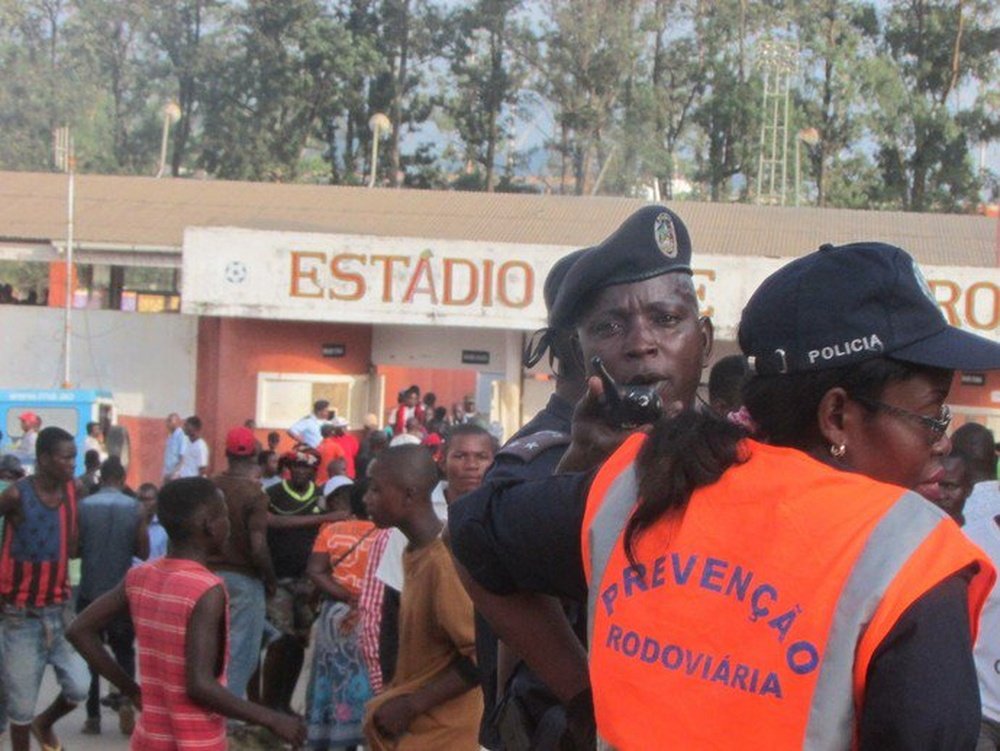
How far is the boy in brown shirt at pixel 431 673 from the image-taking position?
4895 mm

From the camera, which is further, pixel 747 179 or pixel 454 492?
pixel 747 179

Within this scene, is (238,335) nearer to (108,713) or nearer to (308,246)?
(308,246)

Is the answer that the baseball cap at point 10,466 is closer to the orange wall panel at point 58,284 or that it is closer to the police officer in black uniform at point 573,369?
the police officer in black uniform at point 573,369

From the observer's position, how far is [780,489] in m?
1.79

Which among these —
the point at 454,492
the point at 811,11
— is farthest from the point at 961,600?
the point at 811,11

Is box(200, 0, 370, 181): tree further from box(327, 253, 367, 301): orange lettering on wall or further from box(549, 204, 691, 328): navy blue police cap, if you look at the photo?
box(549, 204, 691, 328): navy blue police cap

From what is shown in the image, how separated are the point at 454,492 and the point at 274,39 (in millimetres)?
41497

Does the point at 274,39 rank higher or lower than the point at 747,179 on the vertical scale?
higher

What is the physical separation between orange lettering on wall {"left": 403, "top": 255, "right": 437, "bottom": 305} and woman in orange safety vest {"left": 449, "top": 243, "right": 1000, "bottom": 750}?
20312mm

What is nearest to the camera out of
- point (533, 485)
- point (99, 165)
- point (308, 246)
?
point (533, 485)

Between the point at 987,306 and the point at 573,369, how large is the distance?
19.8 m

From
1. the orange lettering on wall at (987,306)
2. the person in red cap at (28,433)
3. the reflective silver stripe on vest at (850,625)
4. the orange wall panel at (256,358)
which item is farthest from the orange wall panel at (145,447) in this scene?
the reflective silver stripe on vest at (850,625)

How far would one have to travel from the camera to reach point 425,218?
96.2ft

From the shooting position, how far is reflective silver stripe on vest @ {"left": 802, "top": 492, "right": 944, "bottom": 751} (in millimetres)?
1668
